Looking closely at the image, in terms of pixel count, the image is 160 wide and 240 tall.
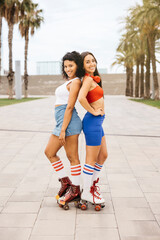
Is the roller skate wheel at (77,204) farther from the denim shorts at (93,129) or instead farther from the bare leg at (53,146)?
the denim shorts at (93,129)

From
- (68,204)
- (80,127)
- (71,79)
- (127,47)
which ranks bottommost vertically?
(68,204)

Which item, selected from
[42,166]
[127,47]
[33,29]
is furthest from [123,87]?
[42,166]

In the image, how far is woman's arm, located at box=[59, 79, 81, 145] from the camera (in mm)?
3359

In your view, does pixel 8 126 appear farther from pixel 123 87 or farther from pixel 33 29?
pixel 123 87

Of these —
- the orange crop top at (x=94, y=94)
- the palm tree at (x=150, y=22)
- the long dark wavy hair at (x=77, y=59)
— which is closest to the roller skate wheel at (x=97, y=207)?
the orange crop top at (x=94, y=94)

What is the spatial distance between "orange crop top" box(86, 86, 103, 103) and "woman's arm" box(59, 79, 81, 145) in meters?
0.14

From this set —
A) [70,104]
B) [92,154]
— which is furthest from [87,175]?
[70,104]

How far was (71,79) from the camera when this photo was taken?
3535 millimetres

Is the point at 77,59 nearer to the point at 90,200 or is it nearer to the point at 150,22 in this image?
the point at 90,200

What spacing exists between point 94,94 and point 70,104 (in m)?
0.29

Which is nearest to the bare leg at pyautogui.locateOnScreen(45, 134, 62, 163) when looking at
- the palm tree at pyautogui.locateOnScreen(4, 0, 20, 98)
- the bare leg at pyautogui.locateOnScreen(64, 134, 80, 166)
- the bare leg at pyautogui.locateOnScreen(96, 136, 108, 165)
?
the bare leg at pyautogui.locateOnScreen(64, 134, 80, 166)

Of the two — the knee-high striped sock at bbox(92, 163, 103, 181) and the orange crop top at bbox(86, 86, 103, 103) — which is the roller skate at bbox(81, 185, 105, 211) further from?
the orange crop top at bbox(86, 86, 103, 103)

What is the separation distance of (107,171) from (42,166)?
1.13 metres

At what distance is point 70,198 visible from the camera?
3.65 m
